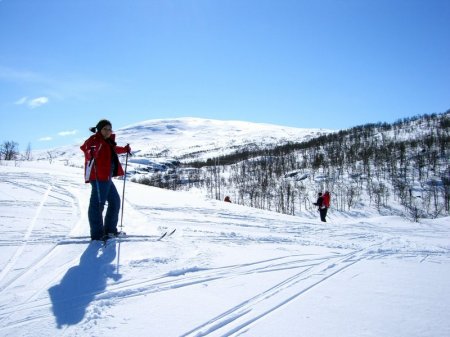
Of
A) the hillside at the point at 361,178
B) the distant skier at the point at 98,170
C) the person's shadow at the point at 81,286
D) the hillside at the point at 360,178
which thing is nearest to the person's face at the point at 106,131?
the distant skier at the point at 98,170

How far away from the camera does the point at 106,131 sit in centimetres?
490

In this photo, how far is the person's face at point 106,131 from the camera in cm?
489

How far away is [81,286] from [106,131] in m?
2.46

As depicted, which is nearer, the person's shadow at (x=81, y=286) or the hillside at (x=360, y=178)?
the person's shadow at (x=81, y=286)

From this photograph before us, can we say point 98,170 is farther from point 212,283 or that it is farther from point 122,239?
Answer: point 212,283

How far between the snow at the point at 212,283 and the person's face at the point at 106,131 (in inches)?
63.1

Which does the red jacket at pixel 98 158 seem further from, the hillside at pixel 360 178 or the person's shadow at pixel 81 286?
the hillside at pixel 360 178

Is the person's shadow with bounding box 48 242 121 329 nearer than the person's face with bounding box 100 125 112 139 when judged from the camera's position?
Yes

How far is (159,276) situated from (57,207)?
5.11 metres

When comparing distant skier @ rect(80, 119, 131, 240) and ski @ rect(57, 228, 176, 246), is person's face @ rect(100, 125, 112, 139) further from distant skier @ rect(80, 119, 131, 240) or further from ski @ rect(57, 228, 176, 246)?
ski @ rect(57, 228, 176, 246)

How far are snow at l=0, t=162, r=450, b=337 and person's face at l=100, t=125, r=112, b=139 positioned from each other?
160 cm

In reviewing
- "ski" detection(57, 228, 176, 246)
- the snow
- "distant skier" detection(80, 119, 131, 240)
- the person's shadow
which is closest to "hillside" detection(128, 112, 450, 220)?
the snow

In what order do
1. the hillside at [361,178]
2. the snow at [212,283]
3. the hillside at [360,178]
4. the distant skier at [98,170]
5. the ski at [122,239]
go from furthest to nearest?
the hillside at [361,178] < the hillside at [360,178] < the distant skier at [98,170] < the ski at [122,239] < the snow at [212,283]

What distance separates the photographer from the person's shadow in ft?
8.58
